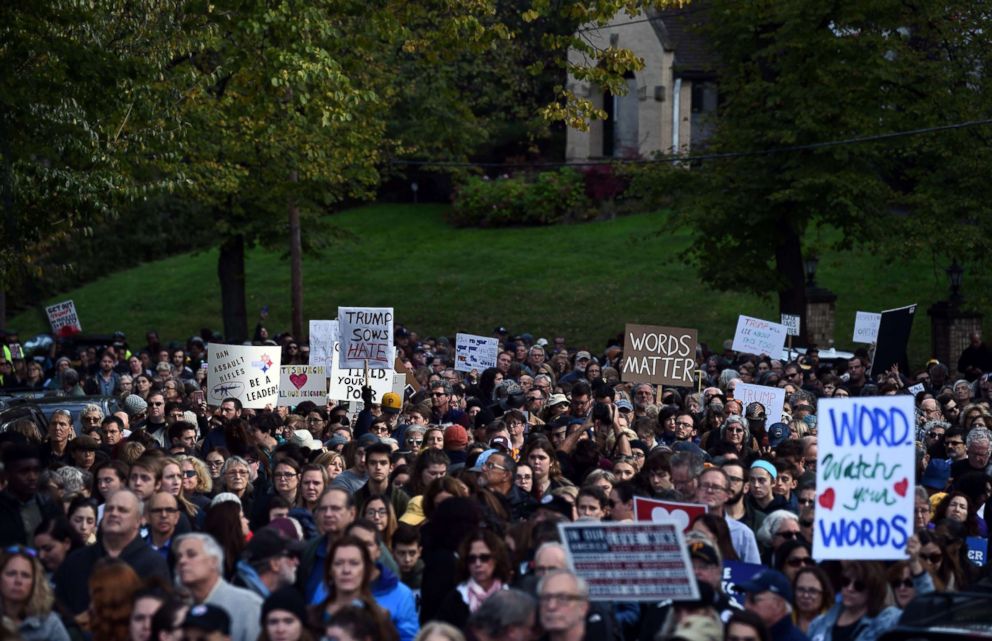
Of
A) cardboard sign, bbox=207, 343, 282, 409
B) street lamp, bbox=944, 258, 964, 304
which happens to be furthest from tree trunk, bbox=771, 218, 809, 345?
cardboard sign, bbox=207, 343, 282, 409

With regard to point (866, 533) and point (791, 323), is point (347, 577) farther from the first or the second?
point (791, 323)

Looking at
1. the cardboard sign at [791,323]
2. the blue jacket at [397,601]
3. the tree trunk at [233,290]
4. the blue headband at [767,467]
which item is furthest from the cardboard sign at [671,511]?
the tree trunk at [233,290]

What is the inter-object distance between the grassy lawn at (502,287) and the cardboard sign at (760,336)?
1202cm

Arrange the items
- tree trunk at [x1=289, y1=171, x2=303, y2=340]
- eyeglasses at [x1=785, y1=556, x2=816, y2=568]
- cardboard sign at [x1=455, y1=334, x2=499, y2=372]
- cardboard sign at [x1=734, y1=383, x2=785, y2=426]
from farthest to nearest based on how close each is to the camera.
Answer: tree trunk at [x1=289, y1=171, x2=303, y2=340] → cardboard sign at [x1=455, y1=334, x2=499, y2=372] → cardboard sign at [x1=734, y1=383, x2=785, y2=426] → eyeglasses at [x1=785, y1=556, x2=816, y2=568]

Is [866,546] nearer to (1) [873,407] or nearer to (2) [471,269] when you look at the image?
(1) [873,407]

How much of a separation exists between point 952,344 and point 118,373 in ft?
53.7

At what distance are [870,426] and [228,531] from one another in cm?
344

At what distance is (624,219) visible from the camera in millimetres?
52062

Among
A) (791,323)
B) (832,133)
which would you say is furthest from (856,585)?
(832,133)

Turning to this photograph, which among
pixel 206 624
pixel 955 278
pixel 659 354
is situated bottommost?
pixel 206 624

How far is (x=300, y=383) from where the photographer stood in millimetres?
19391

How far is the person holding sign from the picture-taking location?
748 cm

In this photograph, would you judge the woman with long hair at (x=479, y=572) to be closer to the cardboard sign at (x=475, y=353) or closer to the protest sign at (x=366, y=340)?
the protest sign at (x=366, y=340)

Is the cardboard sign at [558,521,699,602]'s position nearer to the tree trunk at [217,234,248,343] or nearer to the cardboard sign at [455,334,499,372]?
the cardboard sign at [455,334,499,372]
